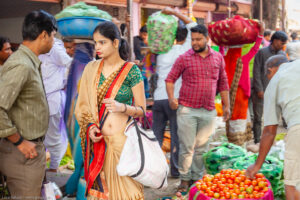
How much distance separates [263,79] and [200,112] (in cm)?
285

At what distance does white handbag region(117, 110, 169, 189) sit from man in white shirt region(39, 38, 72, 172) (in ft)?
7.38

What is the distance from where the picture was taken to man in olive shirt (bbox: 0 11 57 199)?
7.84 feet

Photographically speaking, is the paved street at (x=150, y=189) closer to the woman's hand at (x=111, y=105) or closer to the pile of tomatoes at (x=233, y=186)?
the pile of tomatoes at (x=233, y=186)

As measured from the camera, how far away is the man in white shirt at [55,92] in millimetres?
4812

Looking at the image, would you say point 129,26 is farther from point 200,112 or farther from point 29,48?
point 29,48

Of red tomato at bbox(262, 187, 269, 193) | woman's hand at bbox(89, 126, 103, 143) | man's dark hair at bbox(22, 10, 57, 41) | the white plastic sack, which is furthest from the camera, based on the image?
red tomato at bbox(262, 187, 269, 193)

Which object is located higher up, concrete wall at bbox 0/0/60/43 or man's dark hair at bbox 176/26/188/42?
concrete wall at bbox 0/0/60/43

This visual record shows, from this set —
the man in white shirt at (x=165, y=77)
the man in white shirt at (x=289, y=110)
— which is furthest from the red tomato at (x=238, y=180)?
the man in white shirt at (x=165, y=77)

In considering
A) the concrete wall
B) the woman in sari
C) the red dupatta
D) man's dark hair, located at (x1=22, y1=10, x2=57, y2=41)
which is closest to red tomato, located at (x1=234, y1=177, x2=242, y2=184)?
the woman in sari

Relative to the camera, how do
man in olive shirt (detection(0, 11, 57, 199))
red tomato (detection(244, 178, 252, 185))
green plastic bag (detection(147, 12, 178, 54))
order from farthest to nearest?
green plastic bag (detection(147, 12, 178, 54)) → red tomato (detection(244, 178, 252, 185)) → man in olive shirt (detection(0, 11, 57, 199))

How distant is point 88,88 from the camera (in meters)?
3.08

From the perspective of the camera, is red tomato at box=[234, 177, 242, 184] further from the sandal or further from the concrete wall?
the concrete wall

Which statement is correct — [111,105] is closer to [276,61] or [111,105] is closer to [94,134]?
[94,134]

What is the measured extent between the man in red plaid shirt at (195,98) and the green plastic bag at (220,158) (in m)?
0.13
